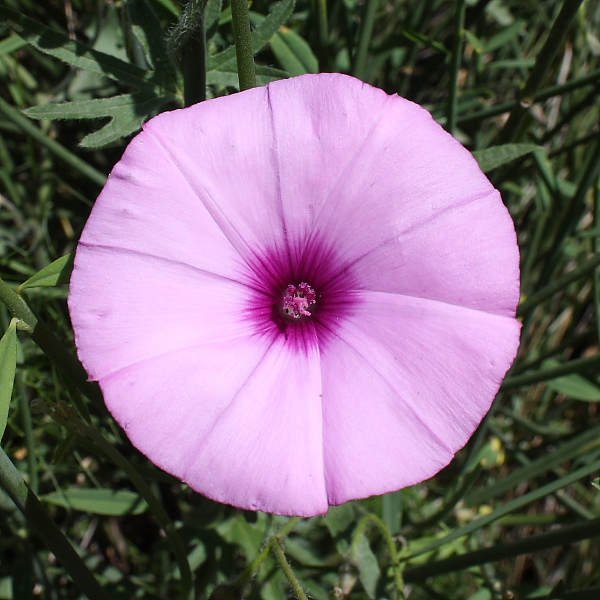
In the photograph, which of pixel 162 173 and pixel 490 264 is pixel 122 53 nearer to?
pixel 162 173

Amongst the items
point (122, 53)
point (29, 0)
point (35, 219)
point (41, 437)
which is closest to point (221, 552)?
point (41, 437)

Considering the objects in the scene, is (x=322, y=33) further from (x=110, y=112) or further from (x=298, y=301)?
(x=298, y=301)

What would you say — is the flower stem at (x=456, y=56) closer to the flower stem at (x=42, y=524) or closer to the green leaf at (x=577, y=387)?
the green leaf at (x=577, y=387)

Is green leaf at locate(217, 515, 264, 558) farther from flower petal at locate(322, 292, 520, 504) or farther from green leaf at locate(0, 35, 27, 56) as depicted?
green leaf at locate(0, 35, 27, 56)

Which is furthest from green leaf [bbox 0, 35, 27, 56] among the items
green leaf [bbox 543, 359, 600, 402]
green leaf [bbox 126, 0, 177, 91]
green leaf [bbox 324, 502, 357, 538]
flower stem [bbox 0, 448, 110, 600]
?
green leaf [bbox 543, 359, 600, 402]

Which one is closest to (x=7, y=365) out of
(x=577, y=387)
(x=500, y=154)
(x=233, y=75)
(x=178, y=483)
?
(x=178, y=483)
